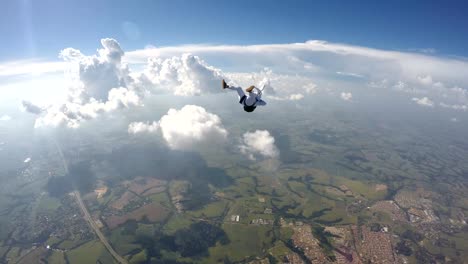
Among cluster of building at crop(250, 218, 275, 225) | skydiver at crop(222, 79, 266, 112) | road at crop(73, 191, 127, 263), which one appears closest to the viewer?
skydiver at crop(222, 79, 266, 112)

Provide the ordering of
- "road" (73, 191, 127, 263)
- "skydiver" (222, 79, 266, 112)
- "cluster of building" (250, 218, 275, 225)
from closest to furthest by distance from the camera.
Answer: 1. "skydiver" (222, 79, 266, 112)
2. "road" (73, 191, 127, 263)
3. "cluster of building" (250, 218, 275, 225)

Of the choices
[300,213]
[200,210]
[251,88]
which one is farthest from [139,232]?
[251,88]

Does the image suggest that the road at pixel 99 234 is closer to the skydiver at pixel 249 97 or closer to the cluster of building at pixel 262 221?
the cluster of building at pixel 262 221

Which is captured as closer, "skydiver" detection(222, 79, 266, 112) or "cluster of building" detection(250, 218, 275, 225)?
"skydiver" detection(222, 79, 266, 112)

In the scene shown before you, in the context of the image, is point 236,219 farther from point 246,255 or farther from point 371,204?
point 371,204

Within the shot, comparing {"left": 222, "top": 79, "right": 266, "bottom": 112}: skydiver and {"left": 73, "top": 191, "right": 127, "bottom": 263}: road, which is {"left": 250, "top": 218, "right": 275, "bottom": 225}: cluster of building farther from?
{"left": 222, "top": 79, "right": 266, "bottom": 112}: skydiver


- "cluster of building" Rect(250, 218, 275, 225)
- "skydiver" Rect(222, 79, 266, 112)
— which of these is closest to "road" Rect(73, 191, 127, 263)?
"cluster of building" Rect(250, 218, 275, 225)

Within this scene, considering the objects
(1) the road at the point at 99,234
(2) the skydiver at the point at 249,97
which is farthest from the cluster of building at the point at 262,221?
(2) the skydiver at the point at 249,97

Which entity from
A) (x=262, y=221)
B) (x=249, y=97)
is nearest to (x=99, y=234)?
(x=262, y=221)

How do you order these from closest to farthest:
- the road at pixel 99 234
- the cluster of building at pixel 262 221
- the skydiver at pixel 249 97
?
the skydiver at pixel 249 97, the road at pixel 99 234, the cluster of building at pixel 262 221

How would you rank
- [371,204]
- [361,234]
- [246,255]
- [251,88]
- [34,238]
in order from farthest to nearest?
[371,204], [34,238], [361,234], [246,255], [251,88]

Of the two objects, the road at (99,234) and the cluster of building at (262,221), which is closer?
the road at (99,234)
